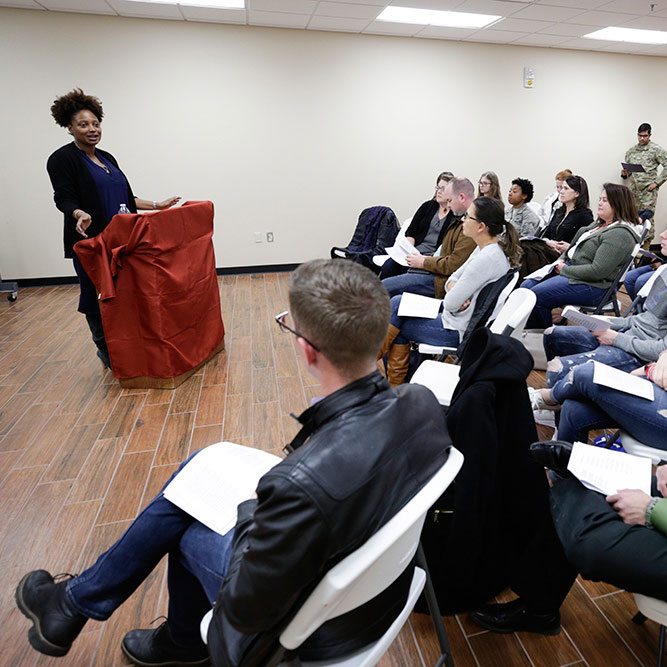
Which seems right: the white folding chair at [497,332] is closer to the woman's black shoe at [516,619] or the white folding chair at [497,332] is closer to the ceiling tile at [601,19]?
the woman's black shoe at [516,619]

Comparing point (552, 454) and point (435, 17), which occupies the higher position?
point (435, 17)

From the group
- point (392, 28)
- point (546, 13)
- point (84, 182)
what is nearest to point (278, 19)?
point (392, 28)

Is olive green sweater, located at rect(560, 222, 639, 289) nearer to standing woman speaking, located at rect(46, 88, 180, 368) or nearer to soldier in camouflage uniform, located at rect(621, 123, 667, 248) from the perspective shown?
standing woman speaking, located at rect(46, 88, 180, 368)

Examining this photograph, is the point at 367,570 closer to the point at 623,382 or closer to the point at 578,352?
the point at 623,382

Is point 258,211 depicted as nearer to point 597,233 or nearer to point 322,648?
point 597,233

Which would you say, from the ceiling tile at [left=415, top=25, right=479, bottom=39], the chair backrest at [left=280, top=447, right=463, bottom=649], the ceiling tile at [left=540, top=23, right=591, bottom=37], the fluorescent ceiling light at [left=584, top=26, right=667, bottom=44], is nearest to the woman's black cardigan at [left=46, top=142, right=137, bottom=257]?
the chair backrest at [left=280, top=447, right=463, bottom=649]

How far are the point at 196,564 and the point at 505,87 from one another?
264 inches

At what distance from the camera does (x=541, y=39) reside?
5523mm

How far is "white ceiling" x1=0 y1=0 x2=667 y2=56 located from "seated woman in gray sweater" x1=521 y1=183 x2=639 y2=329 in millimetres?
2634

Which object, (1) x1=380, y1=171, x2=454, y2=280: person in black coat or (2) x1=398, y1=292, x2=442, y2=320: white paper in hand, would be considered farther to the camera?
(1) x1=380, y1=171, x2=454, y2=280: person in black coat

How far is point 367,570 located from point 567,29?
6.43m

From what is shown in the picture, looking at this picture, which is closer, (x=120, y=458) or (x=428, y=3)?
(x=120, y=458)

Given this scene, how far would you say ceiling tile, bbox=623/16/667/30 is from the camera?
478 cm

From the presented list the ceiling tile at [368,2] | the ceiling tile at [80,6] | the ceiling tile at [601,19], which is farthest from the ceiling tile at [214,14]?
the ceiling tile at [601,19]
